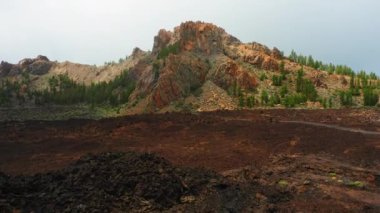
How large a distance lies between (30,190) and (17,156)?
34.6 ft

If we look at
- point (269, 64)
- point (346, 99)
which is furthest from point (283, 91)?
point (269, 64)

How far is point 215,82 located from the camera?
3938 cm

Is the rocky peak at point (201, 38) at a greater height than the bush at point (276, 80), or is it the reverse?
the rocky peak at point (201, 38)

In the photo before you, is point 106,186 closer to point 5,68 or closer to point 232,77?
point 232,77

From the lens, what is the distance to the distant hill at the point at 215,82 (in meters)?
36.7

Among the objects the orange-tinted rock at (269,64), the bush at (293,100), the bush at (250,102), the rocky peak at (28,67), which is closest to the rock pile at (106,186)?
the bush at (250,102)

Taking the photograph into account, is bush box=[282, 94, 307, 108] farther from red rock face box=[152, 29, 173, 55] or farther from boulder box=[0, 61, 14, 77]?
boulder box=[0, 61, 14, 77]

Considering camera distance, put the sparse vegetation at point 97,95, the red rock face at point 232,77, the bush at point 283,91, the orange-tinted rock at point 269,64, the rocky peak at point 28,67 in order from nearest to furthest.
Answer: the bush at point 283,91 → the red rock face at point 232,77 → the orange-tinted rock at point 269,64 → the sparse vegetation at point 97,95 → the rocky peak at point 28,67

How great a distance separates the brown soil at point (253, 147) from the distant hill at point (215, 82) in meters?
4.75

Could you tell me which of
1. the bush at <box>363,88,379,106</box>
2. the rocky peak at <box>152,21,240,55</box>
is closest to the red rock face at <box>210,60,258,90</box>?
the rocky peak at <box>152,21,240,55</box>

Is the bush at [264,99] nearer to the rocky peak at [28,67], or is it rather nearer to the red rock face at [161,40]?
the red rock face at [161,40]

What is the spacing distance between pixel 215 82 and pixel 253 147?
61.4 feet

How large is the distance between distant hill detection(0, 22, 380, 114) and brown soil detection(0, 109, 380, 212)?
15.6ft

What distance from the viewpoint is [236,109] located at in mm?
34906
